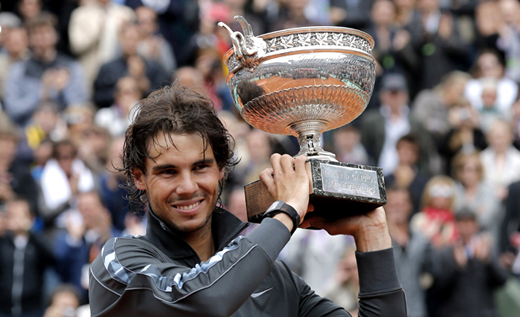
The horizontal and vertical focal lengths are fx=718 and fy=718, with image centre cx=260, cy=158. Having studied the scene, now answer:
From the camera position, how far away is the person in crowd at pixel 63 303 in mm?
5973

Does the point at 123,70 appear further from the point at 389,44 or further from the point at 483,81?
the point at 483,81

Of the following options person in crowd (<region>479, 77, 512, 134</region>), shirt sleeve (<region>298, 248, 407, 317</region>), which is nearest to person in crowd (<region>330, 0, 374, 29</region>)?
person in crowd (<region>479, 77, 512, 134</region>)

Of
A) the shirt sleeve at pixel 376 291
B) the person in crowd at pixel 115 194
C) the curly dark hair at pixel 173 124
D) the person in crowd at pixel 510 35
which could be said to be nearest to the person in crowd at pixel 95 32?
the person in crowd at pixel 115 194

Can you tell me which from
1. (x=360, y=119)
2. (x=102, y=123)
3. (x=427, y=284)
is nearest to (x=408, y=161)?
(x=360, y=119)

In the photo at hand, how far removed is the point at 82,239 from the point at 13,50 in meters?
3.27

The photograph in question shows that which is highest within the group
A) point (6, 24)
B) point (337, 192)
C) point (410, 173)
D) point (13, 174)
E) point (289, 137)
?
point (6, 24)

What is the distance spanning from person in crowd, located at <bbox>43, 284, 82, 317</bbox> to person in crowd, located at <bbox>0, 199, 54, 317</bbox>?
328mm

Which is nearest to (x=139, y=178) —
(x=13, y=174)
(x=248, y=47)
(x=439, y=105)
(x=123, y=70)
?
(x=248, y=47)

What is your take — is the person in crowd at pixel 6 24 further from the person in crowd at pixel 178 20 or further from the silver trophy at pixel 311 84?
the silver trophy at pixel 311 84

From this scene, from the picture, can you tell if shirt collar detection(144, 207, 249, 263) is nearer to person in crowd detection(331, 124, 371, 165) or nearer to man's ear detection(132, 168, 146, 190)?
man's ear detection(132, 168, 146, 190)

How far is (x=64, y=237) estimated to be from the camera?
21.6ft

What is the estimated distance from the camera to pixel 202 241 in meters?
2.80

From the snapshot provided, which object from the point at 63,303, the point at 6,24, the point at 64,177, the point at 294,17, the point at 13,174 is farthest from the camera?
the point at 294,17

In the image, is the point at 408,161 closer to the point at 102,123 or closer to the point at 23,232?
the point at 102,123
